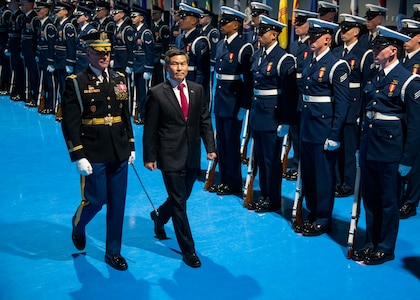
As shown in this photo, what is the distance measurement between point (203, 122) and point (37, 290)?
172cm

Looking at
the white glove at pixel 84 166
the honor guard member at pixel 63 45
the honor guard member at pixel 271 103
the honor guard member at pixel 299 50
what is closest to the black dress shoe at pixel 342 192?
the honor guard member at pixel 299 50

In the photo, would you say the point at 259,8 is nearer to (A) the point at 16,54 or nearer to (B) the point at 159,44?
(B) the point at 159,44

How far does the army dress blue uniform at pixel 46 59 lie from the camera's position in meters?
10.4

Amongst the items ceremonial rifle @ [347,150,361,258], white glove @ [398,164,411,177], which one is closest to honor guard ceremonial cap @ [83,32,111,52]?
ceremonial rifle @ [347,150,361,258]

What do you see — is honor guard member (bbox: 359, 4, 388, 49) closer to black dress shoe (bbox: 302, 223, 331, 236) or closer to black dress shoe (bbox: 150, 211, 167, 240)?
black dress shoe (bbox: 302, 223, 331, 236)

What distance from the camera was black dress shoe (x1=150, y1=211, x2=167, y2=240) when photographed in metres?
5.25

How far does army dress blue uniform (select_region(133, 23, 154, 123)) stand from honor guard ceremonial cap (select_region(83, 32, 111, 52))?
→ 5243mm

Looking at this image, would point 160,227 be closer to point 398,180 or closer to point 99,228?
point 99,228

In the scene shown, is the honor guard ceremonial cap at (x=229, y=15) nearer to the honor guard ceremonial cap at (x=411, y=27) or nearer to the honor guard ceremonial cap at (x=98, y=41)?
the honor guard ceremonial cap at (x=411, y=27)

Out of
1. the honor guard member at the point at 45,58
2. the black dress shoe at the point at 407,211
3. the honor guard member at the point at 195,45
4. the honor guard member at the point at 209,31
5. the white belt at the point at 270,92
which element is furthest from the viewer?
the honor guard member at the point at 45,58

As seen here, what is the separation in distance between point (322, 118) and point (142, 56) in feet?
17.0

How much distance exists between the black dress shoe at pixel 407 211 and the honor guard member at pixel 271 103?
1.16 m

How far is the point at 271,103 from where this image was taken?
5.73 meters

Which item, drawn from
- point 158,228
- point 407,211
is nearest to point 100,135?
point 158,228
